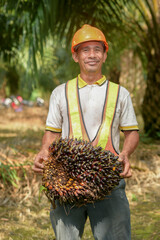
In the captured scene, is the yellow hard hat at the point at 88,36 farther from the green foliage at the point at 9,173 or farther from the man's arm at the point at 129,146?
the green foliage at the point at 9,173

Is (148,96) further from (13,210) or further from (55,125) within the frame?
(55,125)

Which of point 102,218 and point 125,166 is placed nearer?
point 125,166

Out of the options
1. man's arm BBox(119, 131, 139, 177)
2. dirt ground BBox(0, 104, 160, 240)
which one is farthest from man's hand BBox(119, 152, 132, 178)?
dirt ground BBox(0, 104, 160, 240)

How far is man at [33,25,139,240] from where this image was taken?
6.51ft

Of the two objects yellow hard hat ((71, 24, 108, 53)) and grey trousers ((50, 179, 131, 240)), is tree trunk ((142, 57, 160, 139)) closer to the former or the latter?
yellow hard hat ((71, 24, 108, 53))

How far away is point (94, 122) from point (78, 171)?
0.41 metres

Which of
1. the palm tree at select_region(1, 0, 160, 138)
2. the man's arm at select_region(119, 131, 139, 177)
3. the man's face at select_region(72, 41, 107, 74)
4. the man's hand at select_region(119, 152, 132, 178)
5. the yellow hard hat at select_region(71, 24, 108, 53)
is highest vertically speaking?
the palm tree at select_region(1, 0, 160, 138)

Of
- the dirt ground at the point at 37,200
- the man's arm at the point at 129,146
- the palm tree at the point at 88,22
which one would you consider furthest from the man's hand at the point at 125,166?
the palm tree at the point at 88,22

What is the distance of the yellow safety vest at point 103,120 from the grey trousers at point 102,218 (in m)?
0.29

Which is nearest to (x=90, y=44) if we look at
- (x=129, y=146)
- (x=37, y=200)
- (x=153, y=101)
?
(x=129, y=146)

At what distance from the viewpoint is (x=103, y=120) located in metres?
2.02

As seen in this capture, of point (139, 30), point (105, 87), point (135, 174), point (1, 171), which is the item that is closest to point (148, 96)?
point (139, 30)

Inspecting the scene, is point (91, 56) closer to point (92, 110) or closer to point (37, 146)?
point (92, 110)

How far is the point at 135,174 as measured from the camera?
5281 millimetres
